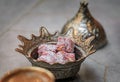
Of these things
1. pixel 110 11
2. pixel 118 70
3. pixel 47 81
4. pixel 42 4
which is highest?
pixel 42 4

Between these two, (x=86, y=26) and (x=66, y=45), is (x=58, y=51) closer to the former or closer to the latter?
(x=66, y=45)

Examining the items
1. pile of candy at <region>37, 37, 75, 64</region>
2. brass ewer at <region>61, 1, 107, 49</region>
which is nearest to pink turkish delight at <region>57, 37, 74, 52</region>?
pile of candy at <region>37, 37, 75, 64</region>

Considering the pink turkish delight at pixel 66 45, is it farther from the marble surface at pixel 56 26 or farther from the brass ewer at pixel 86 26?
the brass ewer at pixel 86 26

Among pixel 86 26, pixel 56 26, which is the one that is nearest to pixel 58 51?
pixel 86 26

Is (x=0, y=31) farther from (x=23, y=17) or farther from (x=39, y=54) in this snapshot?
(x=39, y=54)

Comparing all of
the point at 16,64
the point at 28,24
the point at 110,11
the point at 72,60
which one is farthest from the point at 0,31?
the point at 110,11

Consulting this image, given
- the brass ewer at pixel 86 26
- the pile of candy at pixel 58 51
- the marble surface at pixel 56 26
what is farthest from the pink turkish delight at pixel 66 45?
the brass ewer at pixel 86 26
